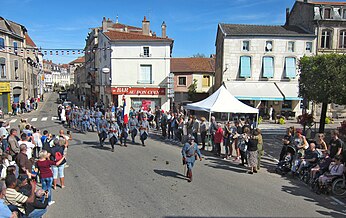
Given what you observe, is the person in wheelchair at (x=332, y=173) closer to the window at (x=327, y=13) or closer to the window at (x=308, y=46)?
the window at (x=308, y=46)

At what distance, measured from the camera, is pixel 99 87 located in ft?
106

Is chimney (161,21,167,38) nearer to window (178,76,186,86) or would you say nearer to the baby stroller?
window (178,76,186,86)

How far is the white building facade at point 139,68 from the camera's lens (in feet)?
82.2

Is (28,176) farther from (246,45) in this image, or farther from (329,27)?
(329,27)

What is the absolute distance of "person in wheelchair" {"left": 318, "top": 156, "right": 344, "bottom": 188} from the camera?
7.33 meters

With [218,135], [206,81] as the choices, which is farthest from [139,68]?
[218,135]

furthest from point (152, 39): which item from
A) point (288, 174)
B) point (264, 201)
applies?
point (264, 201)

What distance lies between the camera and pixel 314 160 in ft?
27.4

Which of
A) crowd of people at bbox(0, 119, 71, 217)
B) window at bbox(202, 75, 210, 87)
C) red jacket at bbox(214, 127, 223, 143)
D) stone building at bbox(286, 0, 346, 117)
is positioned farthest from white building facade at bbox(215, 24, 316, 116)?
crowd of people at bbox(0, 119, 71, 217)

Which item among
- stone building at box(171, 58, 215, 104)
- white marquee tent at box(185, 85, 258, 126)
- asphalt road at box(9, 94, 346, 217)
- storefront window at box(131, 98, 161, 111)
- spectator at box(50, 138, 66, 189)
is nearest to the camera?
asphalt road at box(9, 94, 346, 217)

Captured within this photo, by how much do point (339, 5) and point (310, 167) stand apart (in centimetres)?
2205

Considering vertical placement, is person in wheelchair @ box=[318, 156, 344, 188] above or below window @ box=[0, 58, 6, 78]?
below

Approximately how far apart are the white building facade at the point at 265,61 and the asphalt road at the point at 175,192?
14999 millimetres

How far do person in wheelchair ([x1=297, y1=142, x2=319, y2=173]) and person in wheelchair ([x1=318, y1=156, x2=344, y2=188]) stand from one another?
2.75 ft
